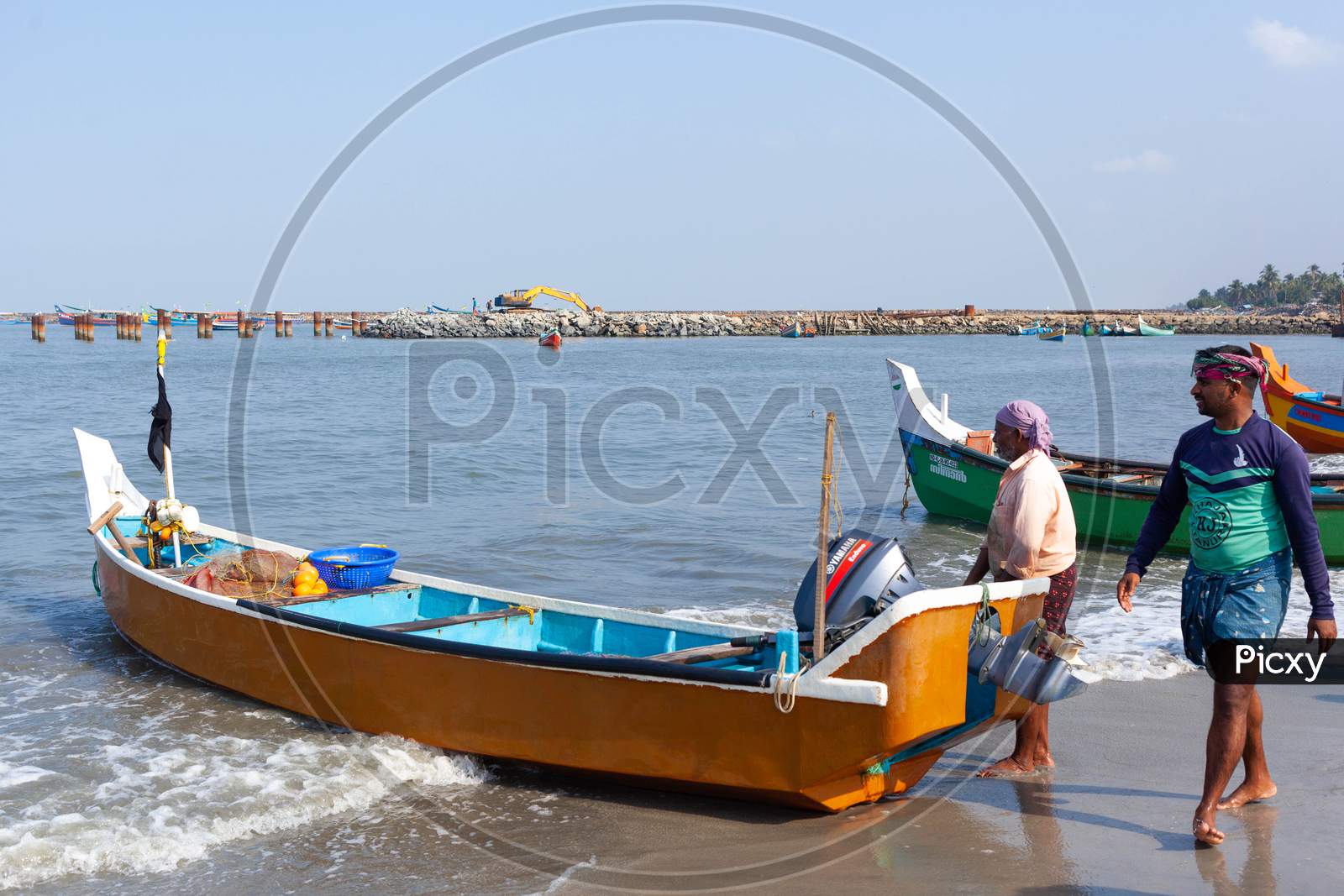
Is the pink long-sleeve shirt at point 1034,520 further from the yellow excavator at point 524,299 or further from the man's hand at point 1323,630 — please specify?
the yellow excavator at point 524,299

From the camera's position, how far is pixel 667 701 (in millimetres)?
5258

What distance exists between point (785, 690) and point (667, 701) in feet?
2.14

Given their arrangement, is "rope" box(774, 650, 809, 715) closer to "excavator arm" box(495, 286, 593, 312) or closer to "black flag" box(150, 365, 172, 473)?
"black flag" box(150, 365, 172, 473)

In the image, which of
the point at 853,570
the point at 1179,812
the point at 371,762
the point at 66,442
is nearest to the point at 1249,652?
the point at 1179,812

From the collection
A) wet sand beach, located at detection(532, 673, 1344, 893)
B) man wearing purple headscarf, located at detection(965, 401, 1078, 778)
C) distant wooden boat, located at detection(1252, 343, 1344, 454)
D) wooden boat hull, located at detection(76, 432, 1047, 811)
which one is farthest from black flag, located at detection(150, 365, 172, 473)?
distant wooden boat, located at detection(1252, 343, 1344, 454)

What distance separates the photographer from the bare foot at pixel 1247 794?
512 cm

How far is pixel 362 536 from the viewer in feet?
46.5

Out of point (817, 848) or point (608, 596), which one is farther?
point (608, 596)

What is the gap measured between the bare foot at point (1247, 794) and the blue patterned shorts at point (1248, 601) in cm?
114

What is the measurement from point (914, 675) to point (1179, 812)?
1639 millimetres

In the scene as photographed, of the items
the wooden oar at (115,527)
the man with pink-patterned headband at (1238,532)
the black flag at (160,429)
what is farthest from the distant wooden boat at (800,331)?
the man with pink-patterned headband at (1238,532)

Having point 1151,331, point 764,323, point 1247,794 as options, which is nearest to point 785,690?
point 1247,794

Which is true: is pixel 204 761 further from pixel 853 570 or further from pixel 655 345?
pixel 655 345

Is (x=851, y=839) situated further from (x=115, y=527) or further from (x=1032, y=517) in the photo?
(x=115, y=527)
